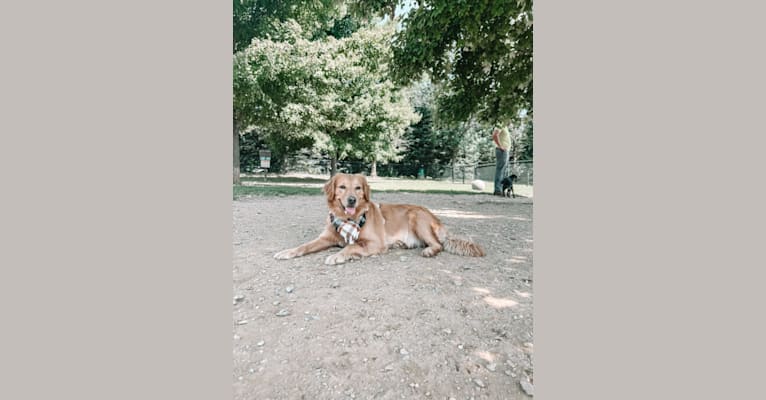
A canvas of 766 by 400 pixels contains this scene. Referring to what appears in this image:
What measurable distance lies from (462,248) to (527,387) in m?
1.30

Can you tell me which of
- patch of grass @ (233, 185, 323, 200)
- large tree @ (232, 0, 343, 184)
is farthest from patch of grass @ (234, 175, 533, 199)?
large tree @ (232, 0, 343, 184)

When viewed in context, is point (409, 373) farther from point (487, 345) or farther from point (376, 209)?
point (376, 209)

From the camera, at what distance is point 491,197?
4.29 feet

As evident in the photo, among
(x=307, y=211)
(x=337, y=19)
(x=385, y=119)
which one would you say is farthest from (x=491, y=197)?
(x=307, y=211)

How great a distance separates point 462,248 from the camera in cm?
202

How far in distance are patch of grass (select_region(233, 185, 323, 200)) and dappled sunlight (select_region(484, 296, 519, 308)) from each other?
36.5 inches

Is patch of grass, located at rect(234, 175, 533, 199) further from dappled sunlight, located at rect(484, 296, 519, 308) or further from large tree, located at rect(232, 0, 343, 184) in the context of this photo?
dappled sunlight, located at rect(484, 296, 519, 308)

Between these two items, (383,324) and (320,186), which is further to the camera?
(320,186)

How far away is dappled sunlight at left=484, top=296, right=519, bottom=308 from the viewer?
39.8 inches

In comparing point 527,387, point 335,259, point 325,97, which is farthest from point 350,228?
point 527,387

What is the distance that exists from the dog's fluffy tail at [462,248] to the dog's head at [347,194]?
0.65 metres

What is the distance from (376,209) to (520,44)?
1282 mm

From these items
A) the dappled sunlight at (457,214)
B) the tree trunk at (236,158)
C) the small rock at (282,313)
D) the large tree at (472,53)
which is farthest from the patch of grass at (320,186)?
the dappled sunlight at (457,214)

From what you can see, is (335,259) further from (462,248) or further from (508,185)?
(508,185)
